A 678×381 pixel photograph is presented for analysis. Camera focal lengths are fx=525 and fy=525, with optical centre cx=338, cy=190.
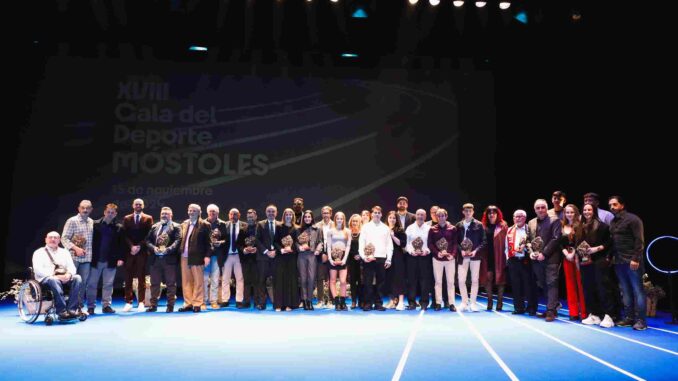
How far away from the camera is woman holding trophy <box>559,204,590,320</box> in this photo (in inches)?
267

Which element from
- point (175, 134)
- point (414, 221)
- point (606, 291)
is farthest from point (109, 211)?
point (606, 291)

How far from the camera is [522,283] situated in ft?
24.5

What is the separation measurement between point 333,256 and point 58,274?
12.2 feet

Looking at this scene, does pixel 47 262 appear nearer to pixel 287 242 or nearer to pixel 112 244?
pixel 112 244

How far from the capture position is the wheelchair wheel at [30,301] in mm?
6168

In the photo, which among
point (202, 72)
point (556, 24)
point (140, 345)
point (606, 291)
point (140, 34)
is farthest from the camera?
point (202, 72)

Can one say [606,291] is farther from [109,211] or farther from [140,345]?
[109,211]

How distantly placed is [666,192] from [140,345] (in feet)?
23.7

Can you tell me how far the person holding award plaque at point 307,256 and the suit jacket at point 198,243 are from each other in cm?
138

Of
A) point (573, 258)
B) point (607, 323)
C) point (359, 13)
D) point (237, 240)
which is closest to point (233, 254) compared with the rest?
point (237, 240)

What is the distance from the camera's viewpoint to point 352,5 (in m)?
9.16

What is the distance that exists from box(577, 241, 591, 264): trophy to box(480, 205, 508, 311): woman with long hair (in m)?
1.46

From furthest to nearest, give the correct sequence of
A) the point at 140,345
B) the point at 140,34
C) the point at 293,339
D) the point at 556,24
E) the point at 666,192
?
the point at 140,34 → the point at 556,24 → the point at 666,192 → the point at 293,339 → the point at 140,345

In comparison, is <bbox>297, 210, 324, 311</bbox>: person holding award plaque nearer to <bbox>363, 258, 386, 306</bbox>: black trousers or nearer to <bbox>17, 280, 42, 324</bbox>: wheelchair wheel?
<bbox>363, 258, 386, 306</bbox>: black trousers
